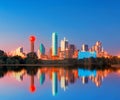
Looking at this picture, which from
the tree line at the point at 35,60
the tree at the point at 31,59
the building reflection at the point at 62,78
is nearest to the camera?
the building reflection at the point at 62,78

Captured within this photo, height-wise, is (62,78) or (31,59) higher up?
(31,59)

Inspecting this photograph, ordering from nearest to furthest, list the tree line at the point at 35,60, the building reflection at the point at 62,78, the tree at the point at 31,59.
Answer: the building reflection at the point at 62,78, the tree line at the point at 35,60, the tree at the point at 31,59

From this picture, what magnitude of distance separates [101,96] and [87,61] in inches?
3843

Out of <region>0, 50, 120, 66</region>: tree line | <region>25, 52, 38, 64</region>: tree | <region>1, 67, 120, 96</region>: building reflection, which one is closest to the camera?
<region>1, 67, 120, 96</region>: building reflection

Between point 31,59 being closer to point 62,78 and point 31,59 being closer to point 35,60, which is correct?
point 35,60

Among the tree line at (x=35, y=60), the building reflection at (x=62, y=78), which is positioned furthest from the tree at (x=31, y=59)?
the building reflection at (x=62, y=78)

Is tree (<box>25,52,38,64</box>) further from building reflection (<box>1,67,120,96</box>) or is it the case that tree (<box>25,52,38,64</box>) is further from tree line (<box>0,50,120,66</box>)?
building reflection (<box>1,67,120,96</box>)

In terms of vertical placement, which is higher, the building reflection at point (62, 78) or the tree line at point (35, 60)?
the tree line at point (35, 60)

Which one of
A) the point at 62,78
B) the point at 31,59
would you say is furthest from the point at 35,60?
the point at 62,78

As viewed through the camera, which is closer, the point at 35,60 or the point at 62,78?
the point at 62,78

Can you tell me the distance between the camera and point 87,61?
118 metres

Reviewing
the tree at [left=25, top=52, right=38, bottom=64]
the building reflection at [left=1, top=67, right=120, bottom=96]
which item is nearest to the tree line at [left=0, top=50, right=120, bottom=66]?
the tree at [left=25, top=52, right=38, bottom=64]

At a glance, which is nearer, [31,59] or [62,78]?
[62,78]

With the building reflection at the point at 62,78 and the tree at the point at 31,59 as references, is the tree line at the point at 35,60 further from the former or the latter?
the building reflection at the point at 62,78
